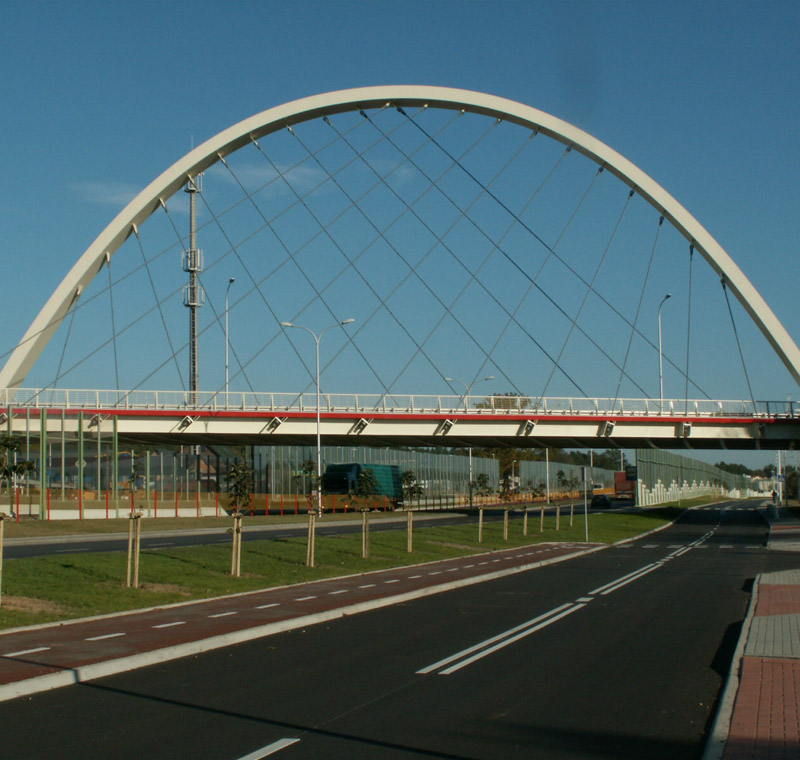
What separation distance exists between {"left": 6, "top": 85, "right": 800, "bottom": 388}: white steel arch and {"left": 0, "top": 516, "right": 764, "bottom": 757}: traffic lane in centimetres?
3817

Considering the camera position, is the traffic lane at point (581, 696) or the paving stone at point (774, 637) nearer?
the traffic lane at point (581, 696)

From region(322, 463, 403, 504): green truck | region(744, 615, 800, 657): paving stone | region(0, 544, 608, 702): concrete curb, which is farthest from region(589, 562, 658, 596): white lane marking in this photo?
region(322, 463, 403, 504): green truck

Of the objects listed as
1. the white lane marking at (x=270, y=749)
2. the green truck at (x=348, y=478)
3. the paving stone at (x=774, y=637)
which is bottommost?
the green truck at (x=348, y=478)

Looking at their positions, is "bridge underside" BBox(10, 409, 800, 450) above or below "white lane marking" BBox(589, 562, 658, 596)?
above

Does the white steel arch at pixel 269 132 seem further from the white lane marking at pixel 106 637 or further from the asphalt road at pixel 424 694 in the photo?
the white lane marking at pixel 106 637

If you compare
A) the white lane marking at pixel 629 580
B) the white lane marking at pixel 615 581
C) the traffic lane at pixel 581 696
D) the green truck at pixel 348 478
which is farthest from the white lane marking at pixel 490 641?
the green truck at pixel 348 478

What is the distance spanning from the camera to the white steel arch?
50094 mm

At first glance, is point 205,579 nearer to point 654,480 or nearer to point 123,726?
point 123,726

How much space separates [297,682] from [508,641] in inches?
153

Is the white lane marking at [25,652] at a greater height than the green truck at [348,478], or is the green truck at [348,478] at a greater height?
the white lane marking at [25,652]

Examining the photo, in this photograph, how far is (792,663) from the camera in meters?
11.0

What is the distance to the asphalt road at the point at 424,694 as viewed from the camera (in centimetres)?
770

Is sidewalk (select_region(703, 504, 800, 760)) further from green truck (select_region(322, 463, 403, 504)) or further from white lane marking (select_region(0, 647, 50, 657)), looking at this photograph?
green truck (select_region(322, 463, 403, 504))

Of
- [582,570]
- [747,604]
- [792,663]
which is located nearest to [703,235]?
[582,570]
